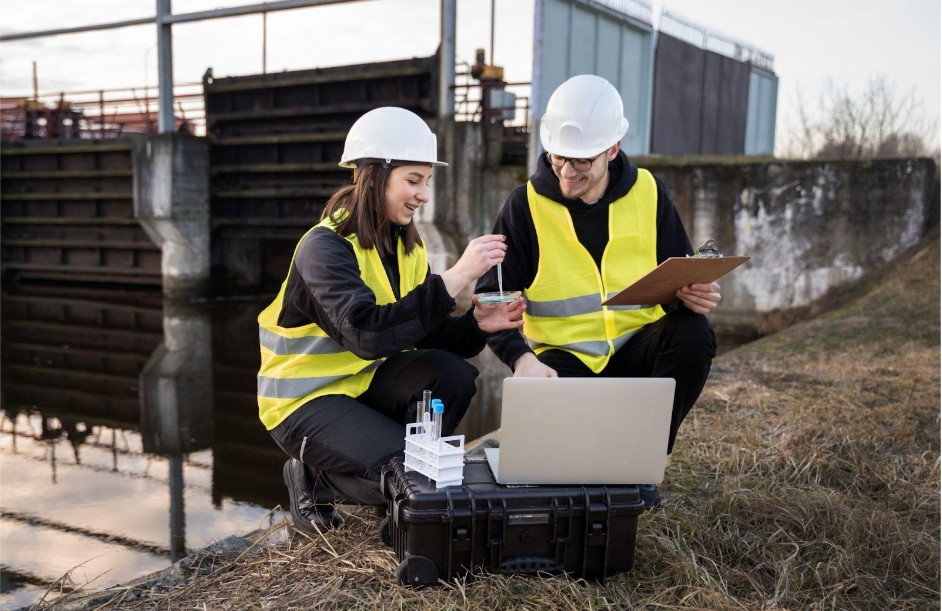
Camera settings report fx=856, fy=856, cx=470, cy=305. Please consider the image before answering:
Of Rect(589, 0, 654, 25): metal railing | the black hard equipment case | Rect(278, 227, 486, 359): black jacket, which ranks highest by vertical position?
Rect(589, 0, 654, 25): metal railing

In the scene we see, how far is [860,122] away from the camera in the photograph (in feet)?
57.0

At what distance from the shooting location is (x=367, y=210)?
8.46 feet

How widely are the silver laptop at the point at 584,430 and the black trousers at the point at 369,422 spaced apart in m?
0.43

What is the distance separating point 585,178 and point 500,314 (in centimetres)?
54

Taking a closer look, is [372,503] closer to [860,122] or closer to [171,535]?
[171,535]

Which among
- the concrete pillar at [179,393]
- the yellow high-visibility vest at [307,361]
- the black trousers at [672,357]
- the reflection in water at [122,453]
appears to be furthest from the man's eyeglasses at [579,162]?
the concrete pillar at [179,393]

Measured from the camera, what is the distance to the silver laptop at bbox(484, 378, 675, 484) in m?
2.11

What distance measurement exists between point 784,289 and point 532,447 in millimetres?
7732

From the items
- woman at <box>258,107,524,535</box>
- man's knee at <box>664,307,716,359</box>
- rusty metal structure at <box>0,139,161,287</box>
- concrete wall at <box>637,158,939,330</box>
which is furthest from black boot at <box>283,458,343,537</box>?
rusty metal structure at <box>0,139,161,287</box>

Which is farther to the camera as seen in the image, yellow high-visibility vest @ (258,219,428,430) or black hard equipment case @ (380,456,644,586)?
yellow high-visibility vest @ (258,219,428,430)

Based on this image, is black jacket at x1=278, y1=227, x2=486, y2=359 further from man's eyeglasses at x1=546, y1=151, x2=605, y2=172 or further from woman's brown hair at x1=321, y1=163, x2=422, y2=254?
man's eyeglasses at x1=546, y1=151, x2=605, y2=172

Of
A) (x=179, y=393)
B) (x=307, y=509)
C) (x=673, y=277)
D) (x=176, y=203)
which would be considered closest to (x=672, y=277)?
(x=673, y=277)

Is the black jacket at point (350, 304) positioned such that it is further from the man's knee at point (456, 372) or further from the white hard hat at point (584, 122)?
the white hard hat at point (584, 122)

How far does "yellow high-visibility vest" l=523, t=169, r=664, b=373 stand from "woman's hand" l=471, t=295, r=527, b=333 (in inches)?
9.3
